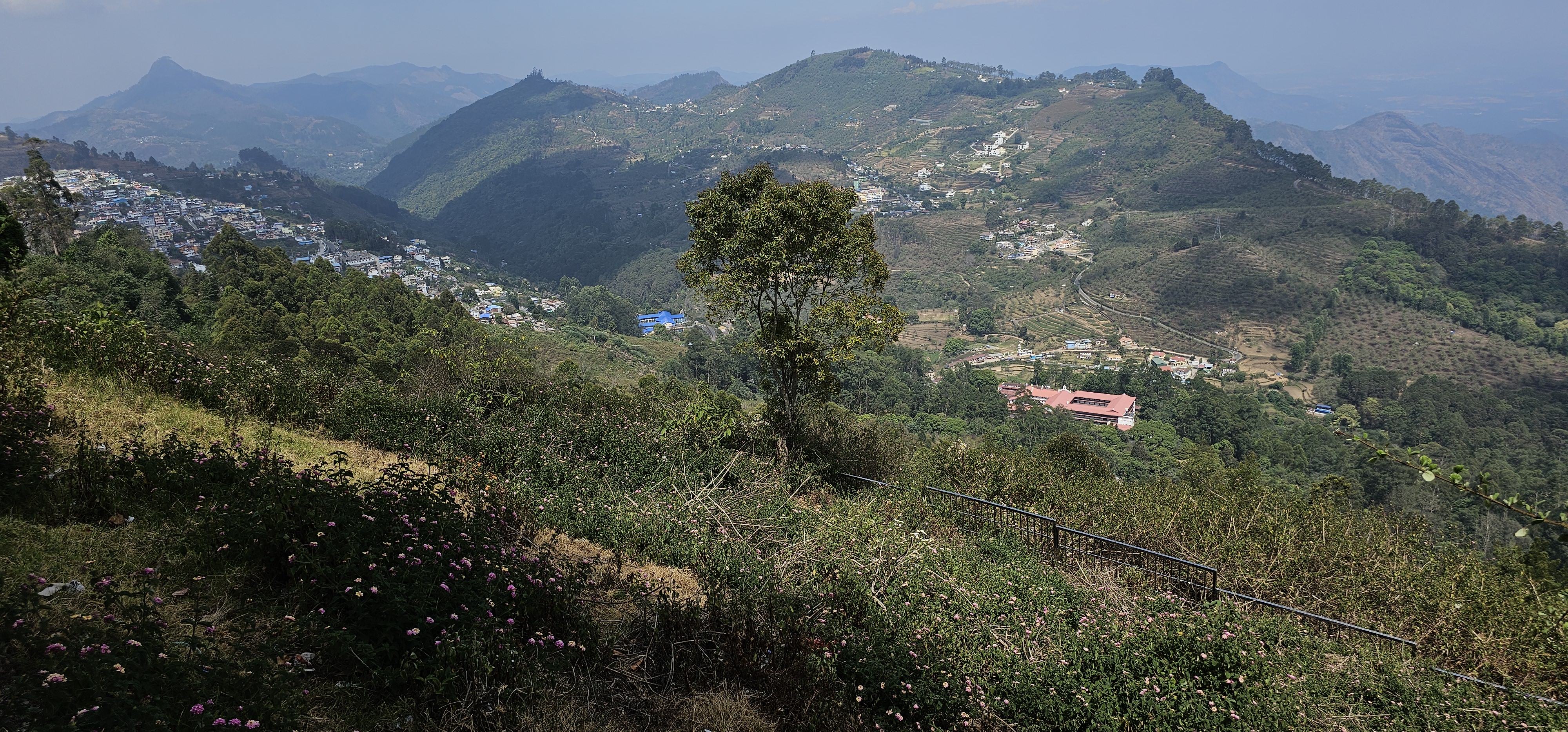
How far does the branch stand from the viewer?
1734 mm

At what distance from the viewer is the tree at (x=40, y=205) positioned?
2127 centimetres

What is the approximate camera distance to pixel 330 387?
7.55 m

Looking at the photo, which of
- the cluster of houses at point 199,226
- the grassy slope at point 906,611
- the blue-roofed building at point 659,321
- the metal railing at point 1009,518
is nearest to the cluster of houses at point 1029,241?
the blue-roofed building at point 659,321

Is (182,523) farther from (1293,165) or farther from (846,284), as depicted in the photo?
(1293,165)

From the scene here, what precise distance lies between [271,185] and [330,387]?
11032 centimetres

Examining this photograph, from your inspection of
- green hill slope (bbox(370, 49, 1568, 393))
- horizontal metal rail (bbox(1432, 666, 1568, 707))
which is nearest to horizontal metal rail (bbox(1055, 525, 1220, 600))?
Result: horizontal metal rail (bbox(1432, 666, 1568, 707))

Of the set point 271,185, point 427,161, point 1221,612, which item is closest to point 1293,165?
point 1221,612

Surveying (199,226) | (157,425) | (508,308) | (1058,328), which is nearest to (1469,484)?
(157,425)

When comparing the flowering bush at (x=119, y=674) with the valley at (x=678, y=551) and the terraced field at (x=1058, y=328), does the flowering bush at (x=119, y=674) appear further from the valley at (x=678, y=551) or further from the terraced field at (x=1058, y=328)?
the terraced field at (x=1058, y=328)

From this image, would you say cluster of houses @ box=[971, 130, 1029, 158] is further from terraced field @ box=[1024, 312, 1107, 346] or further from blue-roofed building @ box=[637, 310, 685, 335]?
blue-roofed building @ box=[637, 310, 685, 335]

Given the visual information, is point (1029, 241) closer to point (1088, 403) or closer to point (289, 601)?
point (1088, 403)

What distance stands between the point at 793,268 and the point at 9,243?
7.06m

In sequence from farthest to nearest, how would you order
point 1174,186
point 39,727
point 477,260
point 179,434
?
1. point 1174,186
2. point 477,260
3. point 179,434
4. point 39,727

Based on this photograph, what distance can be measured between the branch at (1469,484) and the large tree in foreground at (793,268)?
5.03 metres
